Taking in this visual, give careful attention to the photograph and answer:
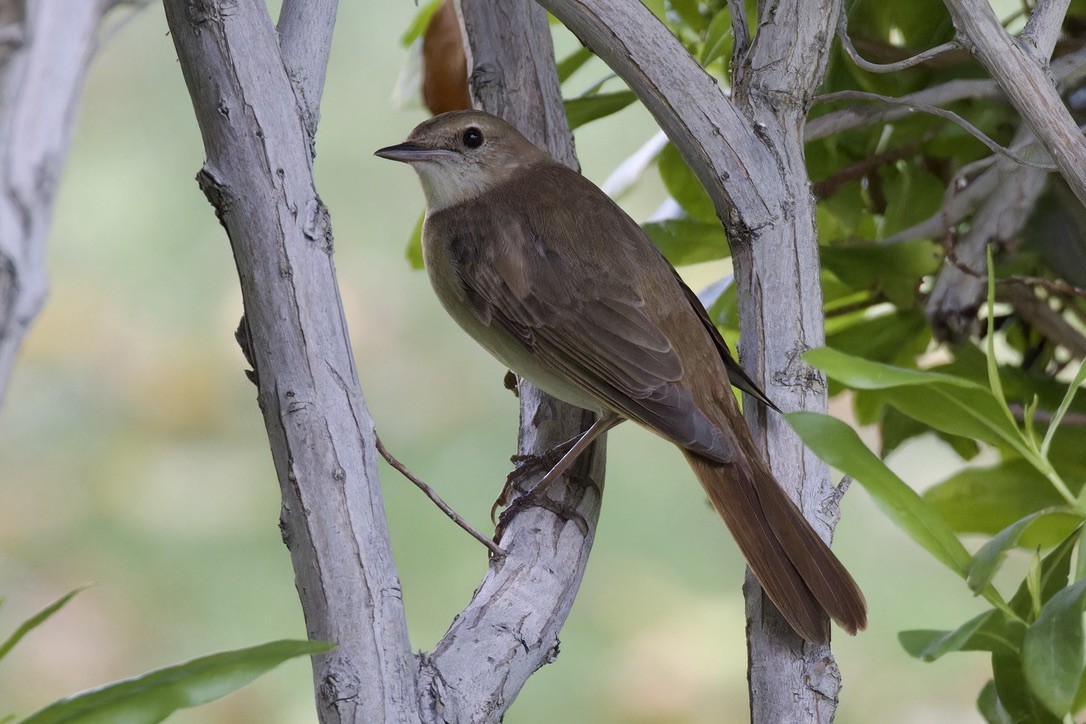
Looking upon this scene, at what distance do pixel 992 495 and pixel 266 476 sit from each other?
1.75 metres

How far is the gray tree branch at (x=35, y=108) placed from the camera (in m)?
1.57

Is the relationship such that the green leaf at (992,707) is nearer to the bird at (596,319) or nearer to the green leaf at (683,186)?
the bird at (596,319)

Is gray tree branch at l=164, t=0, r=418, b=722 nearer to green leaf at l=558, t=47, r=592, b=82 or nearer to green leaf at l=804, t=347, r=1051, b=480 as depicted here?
green leaf at l=804, t=347, r=1051, b=480

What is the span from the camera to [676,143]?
3.15 feet

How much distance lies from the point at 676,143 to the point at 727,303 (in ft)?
1.09

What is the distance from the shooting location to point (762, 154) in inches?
37.3

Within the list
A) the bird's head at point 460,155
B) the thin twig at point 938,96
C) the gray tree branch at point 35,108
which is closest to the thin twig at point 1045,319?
the thin twig at point 938,96

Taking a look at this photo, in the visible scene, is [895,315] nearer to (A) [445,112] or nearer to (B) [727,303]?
(B) [727,303]

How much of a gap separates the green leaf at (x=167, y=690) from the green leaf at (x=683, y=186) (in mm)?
750

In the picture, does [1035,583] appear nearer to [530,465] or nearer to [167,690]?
[530,465]

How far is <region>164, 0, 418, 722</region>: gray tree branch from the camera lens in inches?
29.4

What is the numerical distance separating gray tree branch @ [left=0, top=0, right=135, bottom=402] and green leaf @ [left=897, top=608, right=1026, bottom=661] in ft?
4.03

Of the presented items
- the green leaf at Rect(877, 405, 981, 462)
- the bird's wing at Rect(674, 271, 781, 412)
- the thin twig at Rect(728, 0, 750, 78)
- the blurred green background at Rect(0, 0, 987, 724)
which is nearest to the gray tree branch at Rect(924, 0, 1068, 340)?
the green leaf at Rect(877, 405, 981, 462)

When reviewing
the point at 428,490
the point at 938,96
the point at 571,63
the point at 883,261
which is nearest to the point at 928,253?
the point at 883,261
